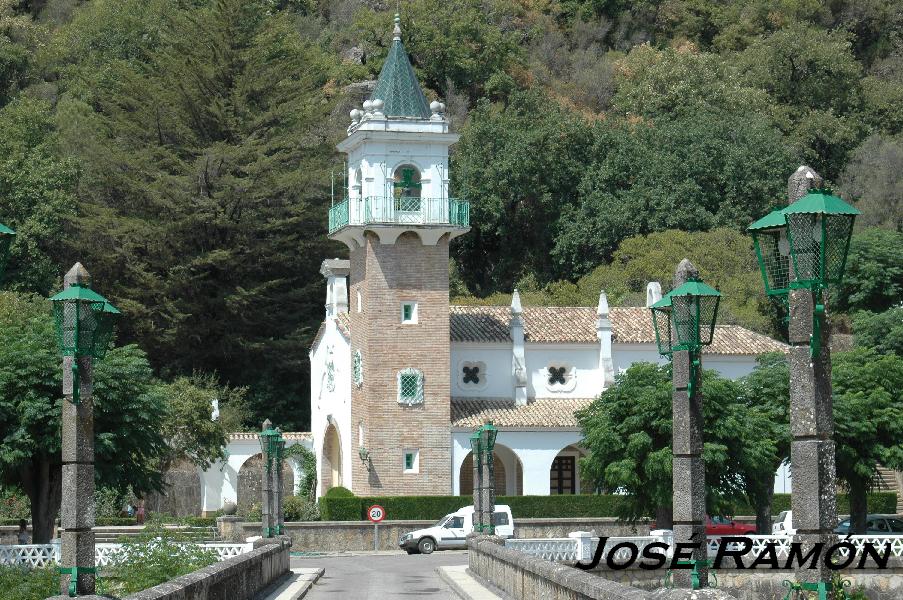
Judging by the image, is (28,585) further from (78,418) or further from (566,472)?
(566,472)

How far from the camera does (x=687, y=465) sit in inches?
794

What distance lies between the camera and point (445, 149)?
184ft

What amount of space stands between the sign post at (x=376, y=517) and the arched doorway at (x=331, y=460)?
776 centimetres

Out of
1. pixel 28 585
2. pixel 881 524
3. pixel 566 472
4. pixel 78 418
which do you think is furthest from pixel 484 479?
pixel 78 418

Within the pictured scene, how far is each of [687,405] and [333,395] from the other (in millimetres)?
41206

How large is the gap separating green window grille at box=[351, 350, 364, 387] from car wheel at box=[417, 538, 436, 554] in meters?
9.54

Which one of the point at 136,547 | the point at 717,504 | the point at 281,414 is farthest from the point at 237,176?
the point at 136,547

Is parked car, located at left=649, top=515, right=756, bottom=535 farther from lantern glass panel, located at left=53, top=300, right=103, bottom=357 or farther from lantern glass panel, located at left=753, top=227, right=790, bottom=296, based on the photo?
lantern glass panel, located at left=753, top=227, right=790, bottom=296

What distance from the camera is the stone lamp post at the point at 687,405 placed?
1998 centimetres

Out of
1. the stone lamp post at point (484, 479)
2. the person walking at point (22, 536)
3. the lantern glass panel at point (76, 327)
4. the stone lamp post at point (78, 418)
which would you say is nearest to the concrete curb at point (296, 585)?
the stone lamp post at point (484, 479)

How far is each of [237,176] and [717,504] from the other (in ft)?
104

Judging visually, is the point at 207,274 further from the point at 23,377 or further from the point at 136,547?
the point at 136,547

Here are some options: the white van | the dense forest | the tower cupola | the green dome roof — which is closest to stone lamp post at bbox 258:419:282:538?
the white van

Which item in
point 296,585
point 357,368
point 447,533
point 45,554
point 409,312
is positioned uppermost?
point 409,312
